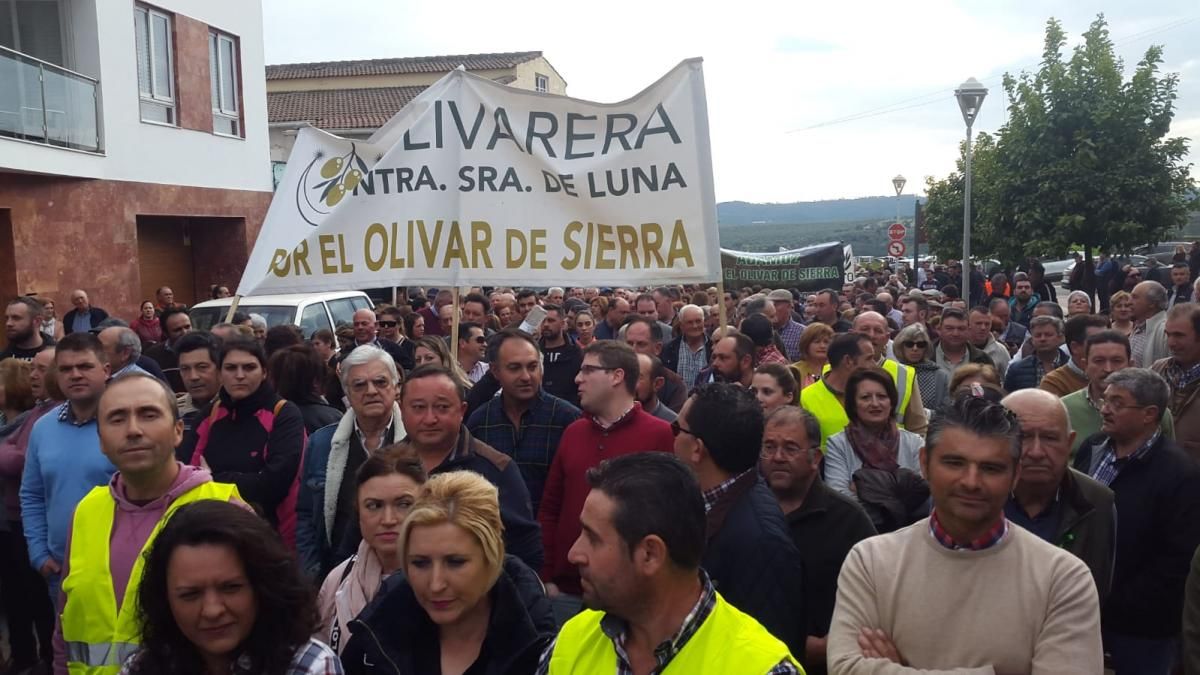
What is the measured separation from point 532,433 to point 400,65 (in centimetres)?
5165

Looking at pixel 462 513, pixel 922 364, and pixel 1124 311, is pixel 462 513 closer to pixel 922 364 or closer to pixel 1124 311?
pixel 922 364

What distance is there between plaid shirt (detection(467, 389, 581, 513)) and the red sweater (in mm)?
338

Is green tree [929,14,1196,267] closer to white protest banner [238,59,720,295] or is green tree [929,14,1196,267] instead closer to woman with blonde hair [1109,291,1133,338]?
woman with blonde hair [1109,291,1133,338]

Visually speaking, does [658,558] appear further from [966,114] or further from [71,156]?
[71,156]

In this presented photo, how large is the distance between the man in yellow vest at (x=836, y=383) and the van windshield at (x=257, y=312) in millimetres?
7719

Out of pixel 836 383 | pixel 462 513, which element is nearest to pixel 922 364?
pixel 836 383

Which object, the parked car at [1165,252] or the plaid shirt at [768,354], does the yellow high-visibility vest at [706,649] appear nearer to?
the plaid shirt at [768,354]

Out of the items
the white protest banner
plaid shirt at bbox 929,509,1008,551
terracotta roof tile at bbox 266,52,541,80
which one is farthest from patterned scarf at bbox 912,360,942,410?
terracotta roof tile at bbox 266,52,541,80

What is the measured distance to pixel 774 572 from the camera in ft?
10.6

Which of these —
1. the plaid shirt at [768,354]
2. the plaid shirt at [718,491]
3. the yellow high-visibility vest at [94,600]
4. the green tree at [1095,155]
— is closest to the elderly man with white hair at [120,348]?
the yellow high-visibility vest at [94,600]

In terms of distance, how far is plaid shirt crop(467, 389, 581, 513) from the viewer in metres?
5.33

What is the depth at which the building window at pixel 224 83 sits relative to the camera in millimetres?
20859

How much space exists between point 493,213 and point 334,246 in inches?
46.5

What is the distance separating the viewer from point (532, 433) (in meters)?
5.38
